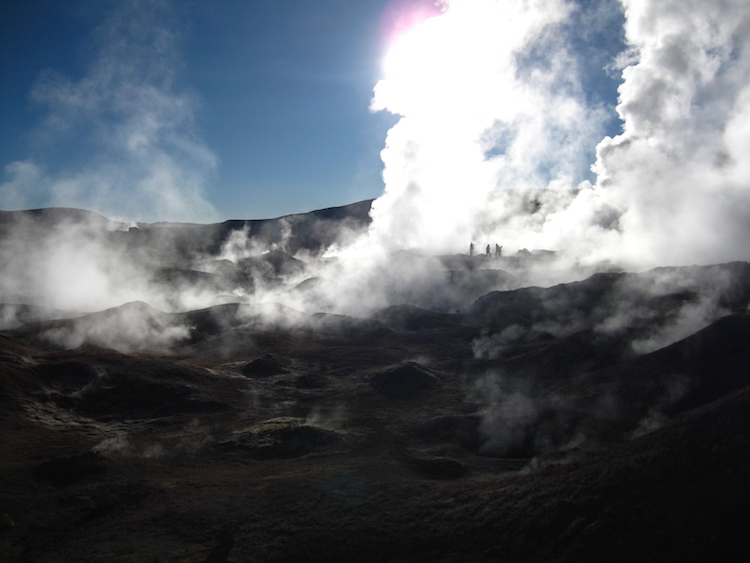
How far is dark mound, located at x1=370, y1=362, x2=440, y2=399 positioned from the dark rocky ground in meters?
0.20

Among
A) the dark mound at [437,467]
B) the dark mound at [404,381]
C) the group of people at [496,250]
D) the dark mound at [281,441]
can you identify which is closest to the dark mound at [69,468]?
the dark mound at [281,441]

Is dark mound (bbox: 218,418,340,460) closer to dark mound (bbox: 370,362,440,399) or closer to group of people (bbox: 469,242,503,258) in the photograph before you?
dark mound (bbox: 370,362,440,399)

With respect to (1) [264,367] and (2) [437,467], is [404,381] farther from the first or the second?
(2) [437,467]

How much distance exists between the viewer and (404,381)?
31859mm

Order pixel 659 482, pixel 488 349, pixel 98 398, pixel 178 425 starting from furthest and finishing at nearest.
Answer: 1. pixel 488 349
2. pixel 98 398
3. pixel 178 425
4. pixel 659 482

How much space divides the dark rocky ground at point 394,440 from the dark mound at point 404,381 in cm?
20

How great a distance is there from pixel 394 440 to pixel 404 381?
952 centimetres

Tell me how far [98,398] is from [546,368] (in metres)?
25.6

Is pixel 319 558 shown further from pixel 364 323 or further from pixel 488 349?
pixel 364 323

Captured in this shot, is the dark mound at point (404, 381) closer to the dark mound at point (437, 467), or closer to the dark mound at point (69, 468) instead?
the dark mound at point (437, 467)

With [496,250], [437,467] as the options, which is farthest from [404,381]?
[496,250]

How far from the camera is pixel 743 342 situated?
23.7 metres

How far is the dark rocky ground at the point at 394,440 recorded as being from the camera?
12.3 m

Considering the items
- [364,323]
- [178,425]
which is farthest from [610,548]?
[364,323]
